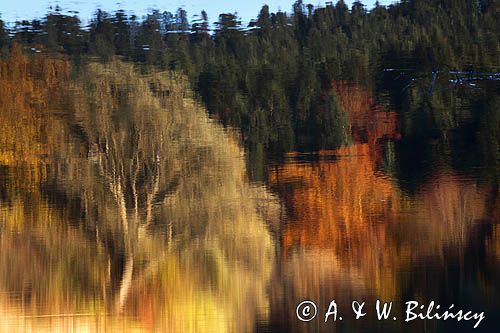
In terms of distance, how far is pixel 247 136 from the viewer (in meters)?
2.95

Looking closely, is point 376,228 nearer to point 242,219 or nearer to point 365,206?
point 365,206

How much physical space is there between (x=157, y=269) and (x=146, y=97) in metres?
0.66

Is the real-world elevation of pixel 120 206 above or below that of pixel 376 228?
above

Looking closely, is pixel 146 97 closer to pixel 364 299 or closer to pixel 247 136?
pixel 247 136

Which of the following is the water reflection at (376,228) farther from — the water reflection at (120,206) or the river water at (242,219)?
the water reflection at (120,206)

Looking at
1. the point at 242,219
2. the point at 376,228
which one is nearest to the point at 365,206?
the point at 376,228

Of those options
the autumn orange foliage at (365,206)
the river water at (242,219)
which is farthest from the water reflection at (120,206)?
the autumn orange foliage at (365,206)

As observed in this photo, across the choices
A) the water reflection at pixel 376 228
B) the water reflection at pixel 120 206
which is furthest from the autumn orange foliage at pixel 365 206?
the water reflection at pixel 120 206

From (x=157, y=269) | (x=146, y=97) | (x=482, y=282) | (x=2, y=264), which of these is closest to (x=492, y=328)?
(x=482, y=282)

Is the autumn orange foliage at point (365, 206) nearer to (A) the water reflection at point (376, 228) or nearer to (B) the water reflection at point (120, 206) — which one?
(A) the water reflection at point (376, 228)

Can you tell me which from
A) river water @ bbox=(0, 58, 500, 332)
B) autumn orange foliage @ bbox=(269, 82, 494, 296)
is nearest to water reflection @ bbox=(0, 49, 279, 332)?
river water @ bbox=(0, 58, 500, 332)

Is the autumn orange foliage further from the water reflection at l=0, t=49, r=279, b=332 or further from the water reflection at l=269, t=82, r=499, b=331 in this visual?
the water reflection at l=0, t=49, r=279, b=332

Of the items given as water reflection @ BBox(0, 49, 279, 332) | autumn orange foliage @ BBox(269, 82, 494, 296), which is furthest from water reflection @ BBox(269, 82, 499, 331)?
water reflection @ BBox(0, 49, 279, 332)

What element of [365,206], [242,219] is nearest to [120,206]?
[242,219]
